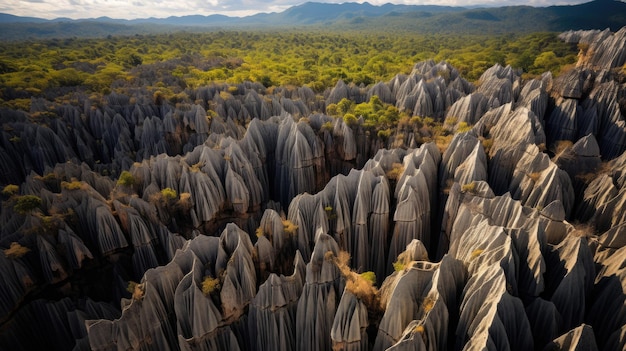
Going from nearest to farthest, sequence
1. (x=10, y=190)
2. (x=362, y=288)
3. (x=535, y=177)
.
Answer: (x=362, y=288) → (x=535, y=177) → (x=10, y=190)

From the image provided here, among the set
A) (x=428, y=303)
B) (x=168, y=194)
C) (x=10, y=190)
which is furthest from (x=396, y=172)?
(x=10, y=190)

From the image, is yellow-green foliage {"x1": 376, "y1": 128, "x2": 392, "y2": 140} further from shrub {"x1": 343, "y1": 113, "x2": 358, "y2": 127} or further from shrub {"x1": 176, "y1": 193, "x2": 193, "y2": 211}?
shrub {"x1": 176, "y1": 193, "x2": 193, "y2": 211}

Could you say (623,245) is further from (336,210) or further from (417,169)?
(336,210)

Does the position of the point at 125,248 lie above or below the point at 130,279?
above

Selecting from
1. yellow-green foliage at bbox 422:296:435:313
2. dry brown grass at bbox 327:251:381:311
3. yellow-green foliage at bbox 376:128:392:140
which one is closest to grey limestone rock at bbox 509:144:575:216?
yellow-green foliage at bbox 422:296:435:313

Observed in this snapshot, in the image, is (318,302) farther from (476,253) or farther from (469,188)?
(469,188)

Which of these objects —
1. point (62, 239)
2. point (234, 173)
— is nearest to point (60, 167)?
point (62, 239)

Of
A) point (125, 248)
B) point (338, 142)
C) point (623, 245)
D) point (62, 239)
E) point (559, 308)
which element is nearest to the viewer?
point (559, 308)
